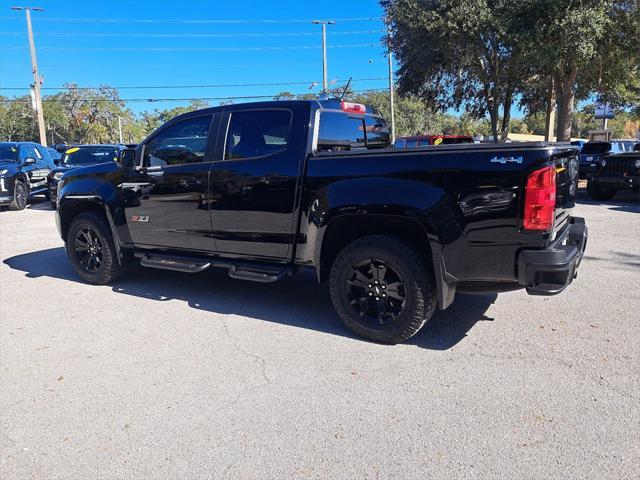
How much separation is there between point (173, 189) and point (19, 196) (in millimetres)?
11126

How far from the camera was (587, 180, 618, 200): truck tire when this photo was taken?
14098 millimetres

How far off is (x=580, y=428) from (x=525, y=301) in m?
2.40

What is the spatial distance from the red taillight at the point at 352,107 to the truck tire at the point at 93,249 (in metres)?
3.14

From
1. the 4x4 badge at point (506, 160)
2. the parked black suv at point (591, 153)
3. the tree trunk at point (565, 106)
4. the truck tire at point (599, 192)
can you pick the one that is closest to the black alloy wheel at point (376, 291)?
the 4x4 badge at point (506, 160)

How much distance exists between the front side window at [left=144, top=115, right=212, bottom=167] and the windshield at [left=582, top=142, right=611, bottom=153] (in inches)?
698

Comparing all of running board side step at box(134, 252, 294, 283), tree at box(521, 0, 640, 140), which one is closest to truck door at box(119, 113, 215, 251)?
running board side step at box(134, 252, 294, 283)

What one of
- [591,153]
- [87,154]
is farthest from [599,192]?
[87,154]

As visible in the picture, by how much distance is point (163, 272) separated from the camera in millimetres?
6770

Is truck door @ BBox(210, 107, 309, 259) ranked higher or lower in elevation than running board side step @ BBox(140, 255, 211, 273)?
higher

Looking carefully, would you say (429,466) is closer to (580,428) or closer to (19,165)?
(580,428)

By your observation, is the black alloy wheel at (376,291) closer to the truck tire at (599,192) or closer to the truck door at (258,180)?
the truck door at (258,180)

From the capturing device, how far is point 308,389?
3486 mm

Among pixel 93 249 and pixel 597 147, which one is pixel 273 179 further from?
pixel 597 147

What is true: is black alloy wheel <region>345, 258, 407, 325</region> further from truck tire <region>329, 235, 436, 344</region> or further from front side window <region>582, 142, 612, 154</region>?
front side window <region>582, 142, 612, 154</region>
